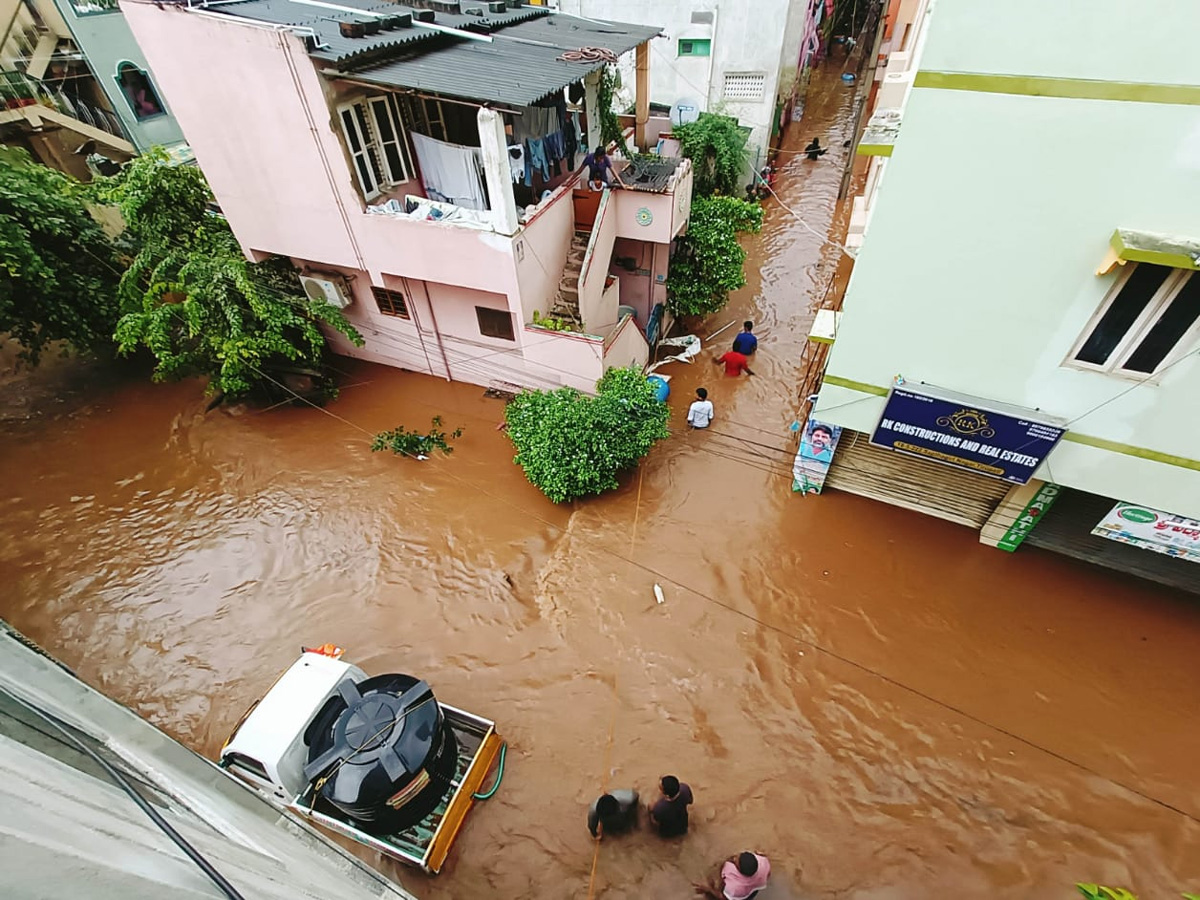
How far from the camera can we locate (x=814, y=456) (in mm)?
9539

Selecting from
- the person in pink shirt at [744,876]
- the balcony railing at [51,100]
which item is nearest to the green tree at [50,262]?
the balcony railing at [51,100]

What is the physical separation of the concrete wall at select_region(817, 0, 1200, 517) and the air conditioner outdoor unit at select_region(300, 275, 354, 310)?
989 centimetres

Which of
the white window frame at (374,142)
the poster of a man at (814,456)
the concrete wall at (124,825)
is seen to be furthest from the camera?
the white window frame at (374,142)

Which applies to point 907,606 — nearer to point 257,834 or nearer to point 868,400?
point 868,400

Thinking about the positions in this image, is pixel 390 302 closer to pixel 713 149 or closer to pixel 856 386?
pixel 856 386

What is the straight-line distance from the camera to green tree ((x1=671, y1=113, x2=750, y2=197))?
16.8 m

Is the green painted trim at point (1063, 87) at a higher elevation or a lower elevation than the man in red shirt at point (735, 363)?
higher

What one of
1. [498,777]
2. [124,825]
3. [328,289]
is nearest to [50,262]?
[328,289]

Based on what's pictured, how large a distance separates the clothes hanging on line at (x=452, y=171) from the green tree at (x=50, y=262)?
715 cm

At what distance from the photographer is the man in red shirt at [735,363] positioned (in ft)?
43.1

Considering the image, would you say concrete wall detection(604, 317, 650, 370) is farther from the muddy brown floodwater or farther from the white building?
the white building

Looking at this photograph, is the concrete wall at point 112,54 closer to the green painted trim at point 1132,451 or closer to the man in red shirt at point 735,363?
the man in red shirt at point 735,363

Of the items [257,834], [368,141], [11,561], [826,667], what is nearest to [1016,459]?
[826,667]

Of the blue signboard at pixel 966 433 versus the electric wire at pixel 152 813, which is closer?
the electric wire at pixel 152 813
